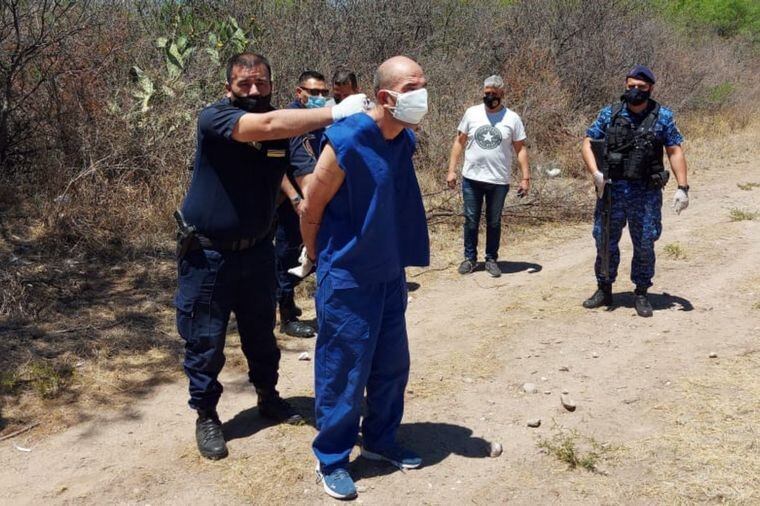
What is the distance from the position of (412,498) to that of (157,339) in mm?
2817

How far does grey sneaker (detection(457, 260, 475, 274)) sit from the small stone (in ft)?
9.54

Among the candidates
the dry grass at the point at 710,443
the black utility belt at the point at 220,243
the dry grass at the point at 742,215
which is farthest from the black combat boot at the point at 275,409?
the dry grass at the point at 742,215

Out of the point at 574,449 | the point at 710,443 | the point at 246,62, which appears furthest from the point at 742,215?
the point at 246,62

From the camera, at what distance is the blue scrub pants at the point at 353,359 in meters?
3.45

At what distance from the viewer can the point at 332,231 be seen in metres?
3.43

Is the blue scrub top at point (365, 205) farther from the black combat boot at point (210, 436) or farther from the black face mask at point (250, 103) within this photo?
the black combat boot at point (210, 436)

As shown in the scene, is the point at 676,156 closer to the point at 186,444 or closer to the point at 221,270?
the point at 221,270

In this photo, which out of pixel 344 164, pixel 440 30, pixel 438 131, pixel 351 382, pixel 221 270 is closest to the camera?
pixel 344 164

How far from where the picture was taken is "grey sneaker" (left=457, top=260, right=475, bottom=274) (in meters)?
7.48

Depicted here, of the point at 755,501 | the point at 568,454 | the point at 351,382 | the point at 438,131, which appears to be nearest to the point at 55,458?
the point at 351,382

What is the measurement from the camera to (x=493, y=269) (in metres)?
7.42

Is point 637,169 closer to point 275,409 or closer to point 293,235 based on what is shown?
point 293,235

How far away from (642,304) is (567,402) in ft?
6.27

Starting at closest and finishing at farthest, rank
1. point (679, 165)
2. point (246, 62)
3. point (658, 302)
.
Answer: point (246, 62)
point (679, 165)
point (658, 302)
